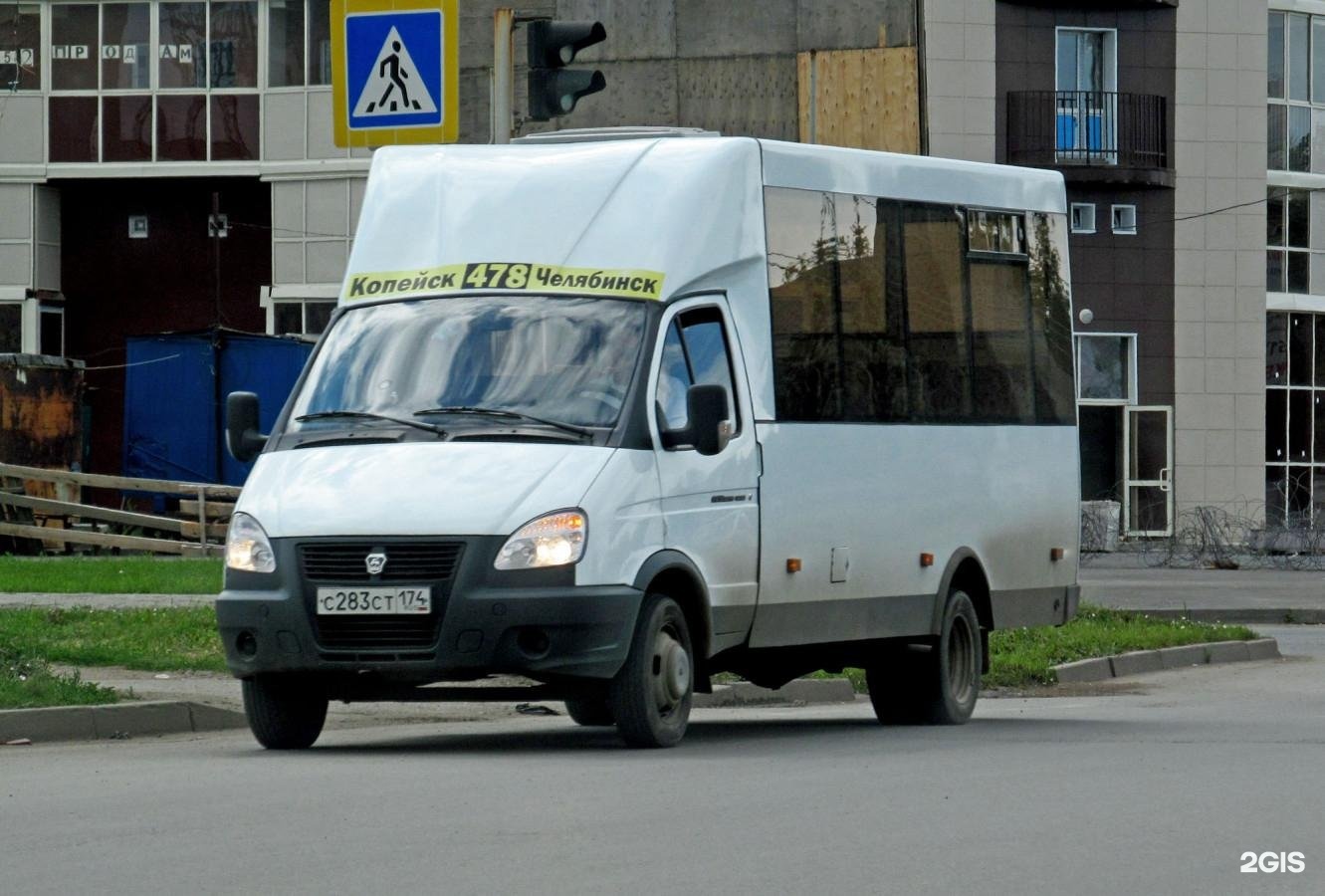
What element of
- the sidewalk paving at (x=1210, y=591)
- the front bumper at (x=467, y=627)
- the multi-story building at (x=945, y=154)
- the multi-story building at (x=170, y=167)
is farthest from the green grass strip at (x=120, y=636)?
the multi-story building at (x=945, y=154)

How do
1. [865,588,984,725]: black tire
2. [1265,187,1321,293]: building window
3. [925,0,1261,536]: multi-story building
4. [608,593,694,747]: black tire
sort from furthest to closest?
[1265,187,1321,293]: building window, [925,0,1261,536]: multi-story building, [865,588,984,725]: black tire, [608,593,694,747]: black tire

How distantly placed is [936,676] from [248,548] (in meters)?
4.42

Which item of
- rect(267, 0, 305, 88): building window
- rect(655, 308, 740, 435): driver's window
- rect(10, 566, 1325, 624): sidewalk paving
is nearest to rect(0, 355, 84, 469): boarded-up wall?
rect(267, 0, 305, 88): building window

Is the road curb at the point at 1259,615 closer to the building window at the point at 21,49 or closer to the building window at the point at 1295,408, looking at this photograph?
the building window at the point at 1295,408

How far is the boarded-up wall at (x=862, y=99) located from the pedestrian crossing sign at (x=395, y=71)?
23173 mm

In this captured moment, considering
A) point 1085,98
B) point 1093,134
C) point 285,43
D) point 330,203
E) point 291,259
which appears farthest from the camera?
point 1093,134

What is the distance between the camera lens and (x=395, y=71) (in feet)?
47.2

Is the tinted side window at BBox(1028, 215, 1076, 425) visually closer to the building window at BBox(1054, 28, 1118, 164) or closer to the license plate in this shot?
the license plate

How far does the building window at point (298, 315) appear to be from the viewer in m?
42.0

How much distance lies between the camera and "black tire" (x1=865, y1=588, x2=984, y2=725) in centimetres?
1370

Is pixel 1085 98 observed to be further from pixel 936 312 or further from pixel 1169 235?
pixel 936 312

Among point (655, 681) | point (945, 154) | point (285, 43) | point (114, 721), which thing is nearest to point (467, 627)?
point (655, 681)

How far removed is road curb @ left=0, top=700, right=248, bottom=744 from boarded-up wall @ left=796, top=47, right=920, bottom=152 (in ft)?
83.1

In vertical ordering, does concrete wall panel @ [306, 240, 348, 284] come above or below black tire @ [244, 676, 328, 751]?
above
